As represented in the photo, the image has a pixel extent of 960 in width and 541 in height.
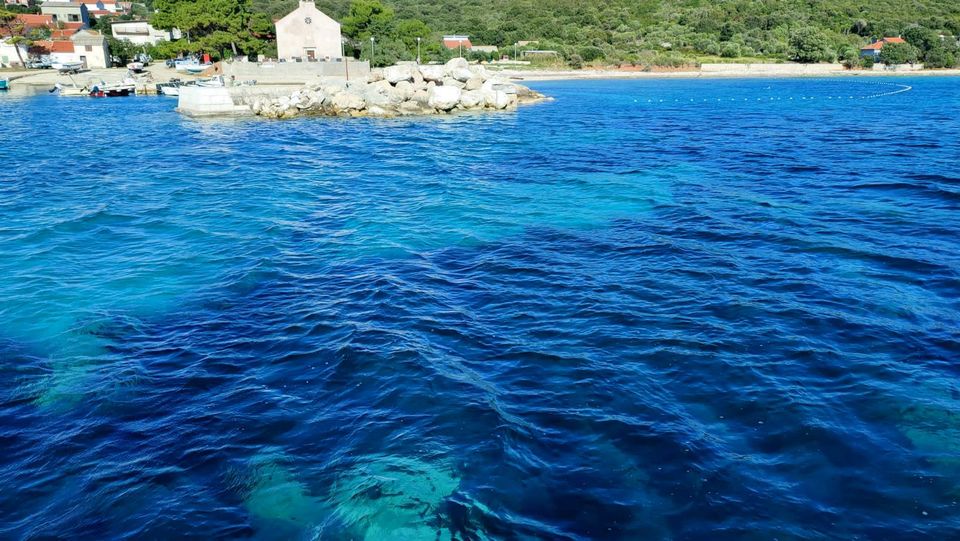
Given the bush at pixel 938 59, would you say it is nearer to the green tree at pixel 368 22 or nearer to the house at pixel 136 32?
the green tree at pixel 368 22

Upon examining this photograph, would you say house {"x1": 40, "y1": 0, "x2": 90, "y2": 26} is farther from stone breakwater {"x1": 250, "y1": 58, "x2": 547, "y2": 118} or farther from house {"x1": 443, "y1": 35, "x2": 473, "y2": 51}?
stone breakwater {"x1": 250, "y1": 58, "x2": 547, "y2": 118}

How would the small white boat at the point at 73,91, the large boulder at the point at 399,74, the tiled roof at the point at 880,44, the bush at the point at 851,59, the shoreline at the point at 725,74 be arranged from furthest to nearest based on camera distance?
the tiled roof at the point at 880,44
the bush at the point at 851,59
the shoreline at the point at 725,74
the small white boat at the point at 73,91
the large boulder at the point at 399,74

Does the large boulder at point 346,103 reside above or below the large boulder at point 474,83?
below

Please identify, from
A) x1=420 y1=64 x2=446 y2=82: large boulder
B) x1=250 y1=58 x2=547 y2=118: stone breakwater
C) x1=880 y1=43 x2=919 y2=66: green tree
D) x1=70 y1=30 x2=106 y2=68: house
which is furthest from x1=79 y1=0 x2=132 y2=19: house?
x1=880 y1=43 x2=919 y2=66: green tree

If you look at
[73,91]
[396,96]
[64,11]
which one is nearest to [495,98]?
[396,96]

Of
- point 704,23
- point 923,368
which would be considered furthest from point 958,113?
point 704,23

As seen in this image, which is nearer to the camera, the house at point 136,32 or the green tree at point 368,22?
the green tree at point 368,22

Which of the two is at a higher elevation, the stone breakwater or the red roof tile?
the red roof tile

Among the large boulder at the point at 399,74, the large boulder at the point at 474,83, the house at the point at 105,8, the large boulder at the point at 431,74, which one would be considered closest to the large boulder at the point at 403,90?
the large boulder at the point at 399,74
